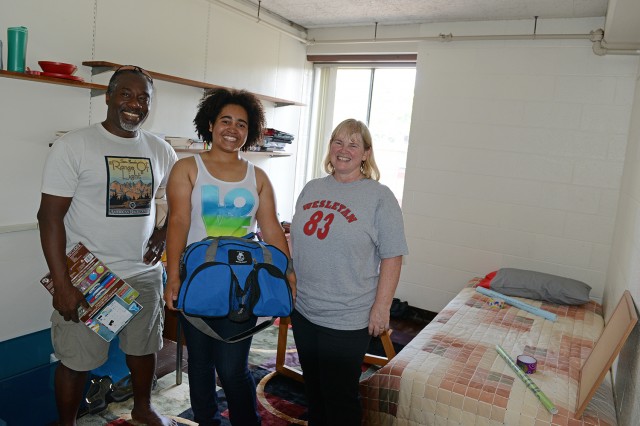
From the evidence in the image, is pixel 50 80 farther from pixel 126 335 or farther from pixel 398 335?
pixel 398 335

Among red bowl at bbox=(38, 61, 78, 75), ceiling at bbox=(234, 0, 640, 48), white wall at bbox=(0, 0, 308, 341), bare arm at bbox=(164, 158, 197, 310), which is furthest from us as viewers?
ceiling at bbox=(234, 0, 640, 48)

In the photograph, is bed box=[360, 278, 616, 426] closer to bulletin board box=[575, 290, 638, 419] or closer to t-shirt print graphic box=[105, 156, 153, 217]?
bulletin board box=[575, 290, 638, 419]

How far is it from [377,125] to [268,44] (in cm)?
127

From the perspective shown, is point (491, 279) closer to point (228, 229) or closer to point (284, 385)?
point (284, 385)

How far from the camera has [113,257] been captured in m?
1.92

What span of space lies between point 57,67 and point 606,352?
284 cm

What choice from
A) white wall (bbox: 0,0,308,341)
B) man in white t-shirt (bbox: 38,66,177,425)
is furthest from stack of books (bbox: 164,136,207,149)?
man in white t-shirt (bbox: 38,66,177,425)

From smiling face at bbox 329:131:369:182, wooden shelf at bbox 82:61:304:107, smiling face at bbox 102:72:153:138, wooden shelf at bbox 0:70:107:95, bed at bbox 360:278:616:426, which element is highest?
wooden shelf at bbox 82:61:304:107

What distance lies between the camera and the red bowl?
2.56 m

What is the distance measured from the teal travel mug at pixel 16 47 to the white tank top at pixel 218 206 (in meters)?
1.36

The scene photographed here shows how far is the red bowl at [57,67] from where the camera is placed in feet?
8.39

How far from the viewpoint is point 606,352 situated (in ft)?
6.41

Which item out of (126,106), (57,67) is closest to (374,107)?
(57,67)

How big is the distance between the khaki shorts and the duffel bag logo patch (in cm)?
59
